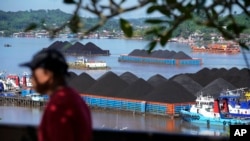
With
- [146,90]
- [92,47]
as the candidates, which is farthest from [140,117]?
[92,47]

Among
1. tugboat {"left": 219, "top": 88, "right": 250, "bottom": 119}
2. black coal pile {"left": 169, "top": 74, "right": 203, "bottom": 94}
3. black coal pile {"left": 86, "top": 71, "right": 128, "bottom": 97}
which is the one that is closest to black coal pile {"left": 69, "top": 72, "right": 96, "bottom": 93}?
black coal pile {"left": 86, "top": 71, "right": 128, "bottom": 97}

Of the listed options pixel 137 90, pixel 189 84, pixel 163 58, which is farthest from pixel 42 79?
pixel 163 58

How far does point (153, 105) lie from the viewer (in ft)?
43.3

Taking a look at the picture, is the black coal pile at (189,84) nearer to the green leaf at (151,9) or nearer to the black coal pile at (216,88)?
the black coal pile at (216,88)

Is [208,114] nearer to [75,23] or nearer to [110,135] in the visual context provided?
[110,135]

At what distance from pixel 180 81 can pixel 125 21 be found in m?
14.9

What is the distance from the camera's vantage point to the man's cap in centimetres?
89

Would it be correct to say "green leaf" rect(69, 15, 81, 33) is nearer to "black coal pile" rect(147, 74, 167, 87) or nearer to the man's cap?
the man's cap

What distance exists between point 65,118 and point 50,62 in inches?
4.1

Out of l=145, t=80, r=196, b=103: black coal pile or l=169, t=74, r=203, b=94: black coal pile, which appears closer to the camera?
l=145, t=80, r=196, b=103: black coal pile

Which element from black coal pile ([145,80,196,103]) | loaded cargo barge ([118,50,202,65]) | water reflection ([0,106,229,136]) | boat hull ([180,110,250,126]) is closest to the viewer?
boat hull ([180,110,250,126])

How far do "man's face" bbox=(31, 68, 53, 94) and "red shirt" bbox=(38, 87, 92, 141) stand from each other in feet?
0.09

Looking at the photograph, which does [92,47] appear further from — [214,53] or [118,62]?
[214,53]

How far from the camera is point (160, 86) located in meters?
14.1
